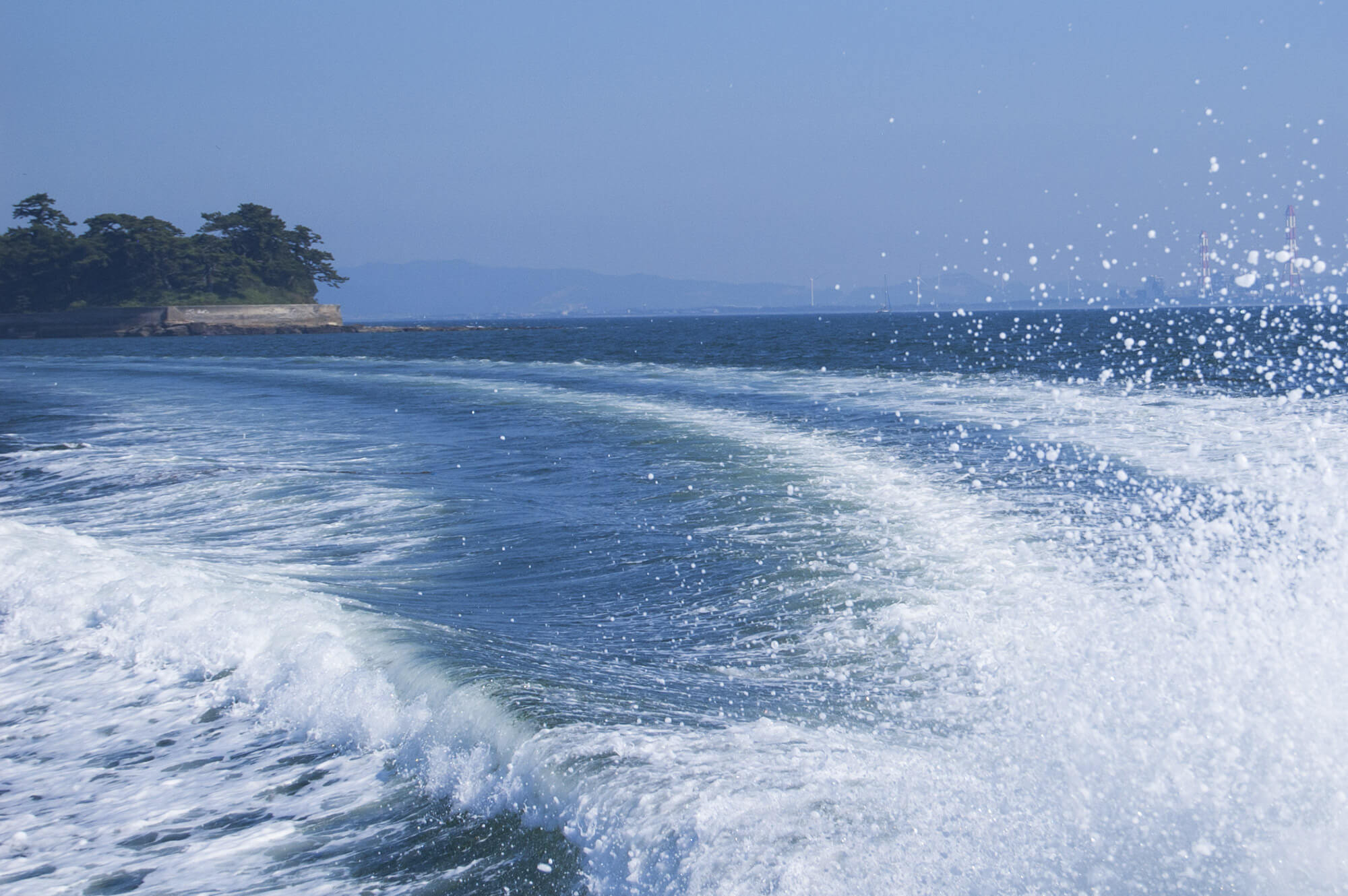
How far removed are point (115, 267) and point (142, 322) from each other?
634 inches

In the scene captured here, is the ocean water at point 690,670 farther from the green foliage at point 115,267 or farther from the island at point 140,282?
Answer: the green foliage at point 115,267

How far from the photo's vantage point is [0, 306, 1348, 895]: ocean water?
10.1 feet

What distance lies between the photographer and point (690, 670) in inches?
189

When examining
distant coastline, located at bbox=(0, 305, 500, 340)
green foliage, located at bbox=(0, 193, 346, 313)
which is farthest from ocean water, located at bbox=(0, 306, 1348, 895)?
green foliage, located at bbox=(0, 193, 346, 313)

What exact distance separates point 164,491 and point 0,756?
642 cm

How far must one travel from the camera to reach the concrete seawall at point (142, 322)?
7706 cm

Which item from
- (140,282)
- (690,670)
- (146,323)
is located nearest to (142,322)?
(146,323)

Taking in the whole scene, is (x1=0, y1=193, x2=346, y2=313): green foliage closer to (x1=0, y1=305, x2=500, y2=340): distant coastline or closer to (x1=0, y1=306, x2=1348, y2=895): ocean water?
(x1=0, y1=305, x2=500, y2=340): distant coastline

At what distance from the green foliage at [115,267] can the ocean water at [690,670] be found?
88075 millimetres

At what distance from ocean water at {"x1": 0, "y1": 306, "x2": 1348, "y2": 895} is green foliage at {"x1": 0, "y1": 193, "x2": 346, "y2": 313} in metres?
88.1

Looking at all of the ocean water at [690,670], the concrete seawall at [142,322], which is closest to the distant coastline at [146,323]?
the concrete seawall at [142,322]

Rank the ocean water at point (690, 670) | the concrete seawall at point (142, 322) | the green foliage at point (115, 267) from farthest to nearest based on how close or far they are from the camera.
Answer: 1. the green foliage at point (115, 267)
2. the concrete seawall at point (142, 322)
3. the ocean water at point (690, 670)

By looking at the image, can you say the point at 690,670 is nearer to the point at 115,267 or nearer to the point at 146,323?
the point at 146,323

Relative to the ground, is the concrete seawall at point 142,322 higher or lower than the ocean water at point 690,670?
higher
